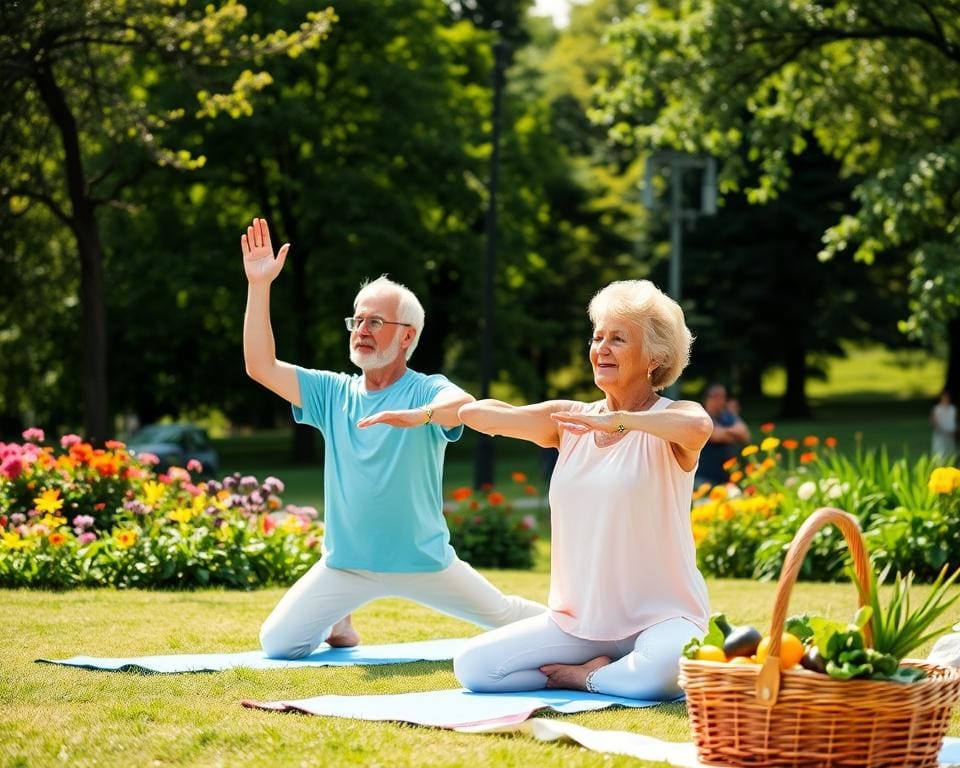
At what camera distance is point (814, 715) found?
4531 mm

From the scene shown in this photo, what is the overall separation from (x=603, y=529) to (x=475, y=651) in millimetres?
774

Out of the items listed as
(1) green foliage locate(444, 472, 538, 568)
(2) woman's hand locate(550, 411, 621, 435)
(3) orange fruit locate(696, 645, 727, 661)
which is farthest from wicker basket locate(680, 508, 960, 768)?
(1) green foliage locate(444, 472, 538, 568)

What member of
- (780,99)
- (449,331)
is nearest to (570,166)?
Result: (449,331)

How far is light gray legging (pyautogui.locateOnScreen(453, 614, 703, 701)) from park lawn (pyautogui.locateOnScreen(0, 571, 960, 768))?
20 centimetres

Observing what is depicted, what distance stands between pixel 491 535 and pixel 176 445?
16.0 meters

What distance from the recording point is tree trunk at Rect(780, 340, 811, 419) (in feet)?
132

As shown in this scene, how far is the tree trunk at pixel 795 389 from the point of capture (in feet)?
132

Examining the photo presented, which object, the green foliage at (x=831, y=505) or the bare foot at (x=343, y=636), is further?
the green foliage at (x=831, y=505)

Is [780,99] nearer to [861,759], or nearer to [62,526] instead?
[62,526]

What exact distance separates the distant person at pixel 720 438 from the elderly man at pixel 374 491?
749 cm

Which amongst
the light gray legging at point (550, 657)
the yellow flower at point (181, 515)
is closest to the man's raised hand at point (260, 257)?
the light gray legging at point (550, 657)

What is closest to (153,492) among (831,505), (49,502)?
(49,502)

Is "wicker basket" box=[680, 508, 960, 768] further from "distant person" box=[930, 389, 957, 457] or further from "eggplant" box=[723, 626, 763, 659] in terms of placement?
"distant person" box=[930, 389, 957, 457]

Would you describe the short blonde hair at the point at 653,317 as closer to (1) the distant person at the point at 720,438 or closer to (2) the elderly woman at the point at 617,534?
(2) the elderly woman at the point at 617,534
